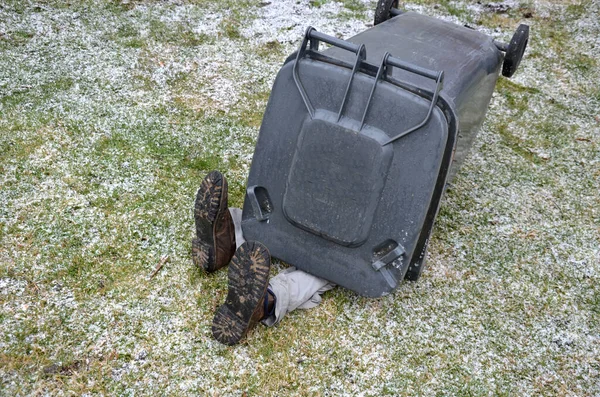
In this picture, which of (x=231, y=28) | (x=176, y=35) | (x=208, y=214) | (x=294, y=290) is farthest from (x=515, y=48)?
(x=176, y=35)

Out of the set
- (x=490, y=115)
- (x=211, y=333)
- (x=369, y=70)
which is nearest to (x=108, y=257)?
(x=211, y=333)

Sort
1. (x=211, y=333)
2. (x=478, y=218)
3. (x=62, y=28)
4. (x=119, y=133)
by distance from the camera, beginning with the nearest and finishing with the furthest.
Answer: (x=211, y=333) → (x=478, y=218) → (x=119, y=133) → (x=62, y=28)

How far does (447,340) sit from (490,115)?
2.09m

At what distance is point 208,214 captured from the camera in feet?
7.88

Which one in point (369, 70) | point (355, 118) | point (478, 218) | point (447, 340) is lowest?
point (447, 340)

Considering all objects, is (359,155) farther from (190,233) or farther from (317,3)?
(317,3)

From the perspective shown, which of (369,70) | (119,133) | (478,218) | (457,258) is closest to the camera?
(369,70)

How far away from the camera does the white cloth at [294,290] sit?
2.39 m

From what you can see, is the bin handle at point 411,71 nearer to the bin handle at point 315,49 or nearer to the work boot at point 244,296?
the bin handle at point 315,49

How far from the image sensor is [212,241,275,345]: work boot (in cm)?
212

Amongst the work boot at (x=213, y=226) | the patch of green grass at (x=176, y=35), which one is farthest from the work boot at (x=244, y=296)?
the patch of green grass at (x=176, y=35)

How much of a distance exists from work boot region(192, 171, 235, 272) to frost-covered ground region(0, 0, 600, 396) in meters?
0.12

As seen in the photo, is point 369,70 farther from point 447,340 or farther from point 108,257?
point 108,257

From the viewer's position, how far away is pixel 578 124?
3926 mm
